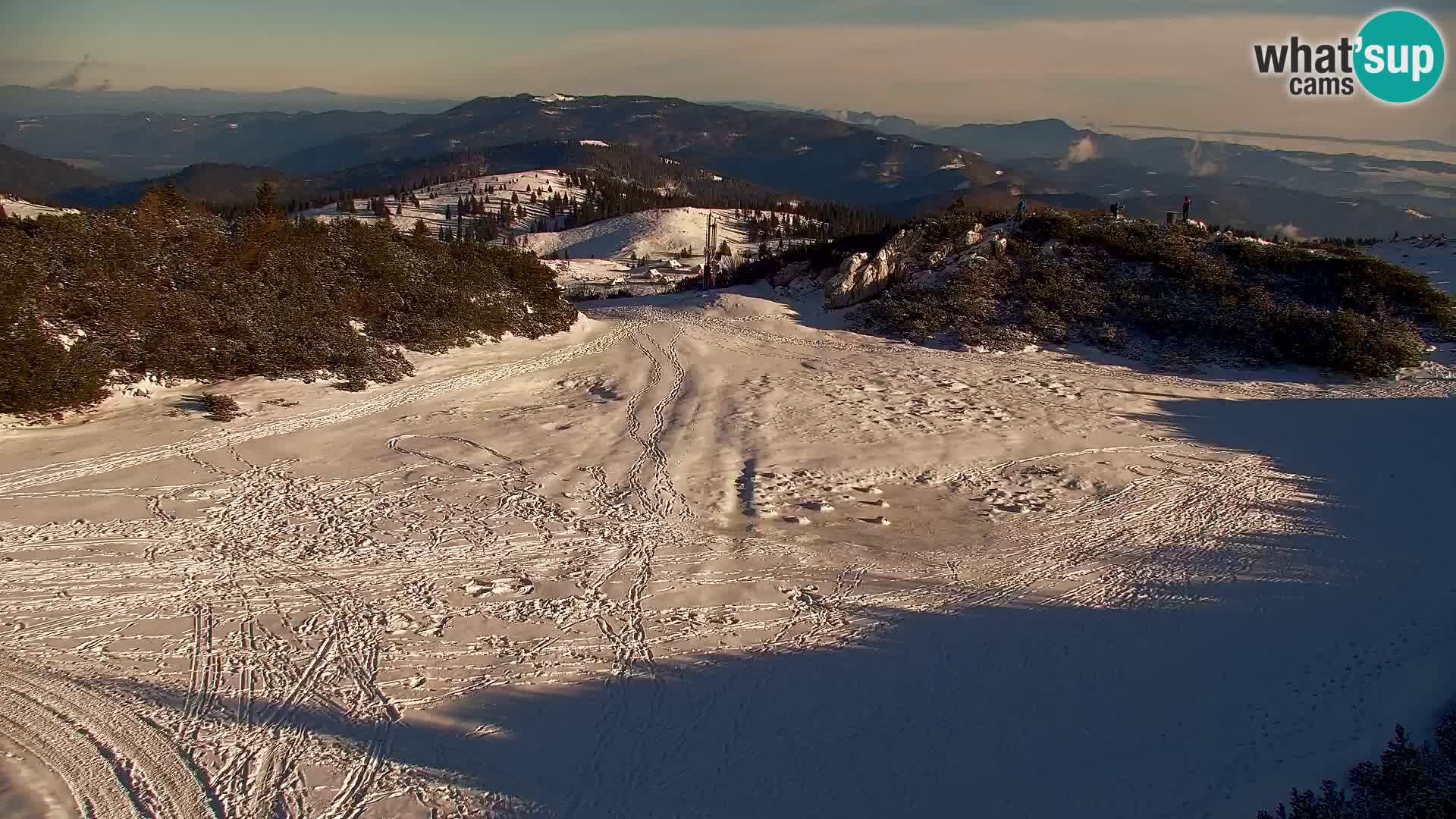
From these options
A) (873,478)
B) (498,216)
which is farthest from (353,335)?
(498,216)

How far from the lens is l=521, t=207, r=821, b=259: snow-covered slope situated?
77062mm

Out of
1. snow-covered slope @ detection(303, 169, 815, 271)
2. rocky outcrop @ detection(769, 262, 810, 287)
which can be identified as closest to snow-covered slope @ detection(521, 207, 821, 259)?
snow-covered slope @ detection(303, 169, 815, 271)

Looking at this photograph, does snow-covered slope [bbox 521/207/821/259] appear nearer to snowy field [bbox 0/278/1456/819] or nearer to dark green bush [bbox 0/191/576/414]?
dark green bush [bbox 0/191/576/414]

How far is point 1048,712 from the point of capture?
713 cm

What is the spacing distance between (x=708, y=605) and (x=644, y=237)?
242 ft

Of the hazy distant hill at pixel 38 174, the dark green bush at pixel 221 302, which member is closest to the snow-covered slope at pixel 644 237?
the dark green bush at pixel 221 302

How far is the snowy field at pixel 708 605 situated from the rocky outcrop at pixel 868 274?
30.2 feet

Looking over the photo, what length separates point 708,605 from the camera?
8.99 m

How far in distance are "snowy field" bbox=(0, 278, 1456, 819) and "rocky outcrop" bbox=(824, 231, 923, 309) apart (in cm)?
920

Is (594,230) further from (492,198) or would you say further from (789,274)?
(789,274)

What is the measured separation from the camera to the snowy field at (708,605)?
250 inches

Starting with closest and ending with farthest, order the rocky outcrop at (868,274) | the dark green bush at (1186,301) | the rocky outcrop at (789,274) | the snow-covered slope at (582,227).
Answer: the dark green bush at (1186,301), the rocky outcrop at (868,274), the rocky outcrop at (789,274), the snow-covered slope at (582,227)

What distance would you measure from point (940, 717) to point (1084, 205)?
377ft

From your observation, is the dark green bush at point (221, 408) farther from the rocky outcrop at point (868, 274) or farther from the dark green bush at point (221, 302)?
the rocky outcrop at point (868, 274)
